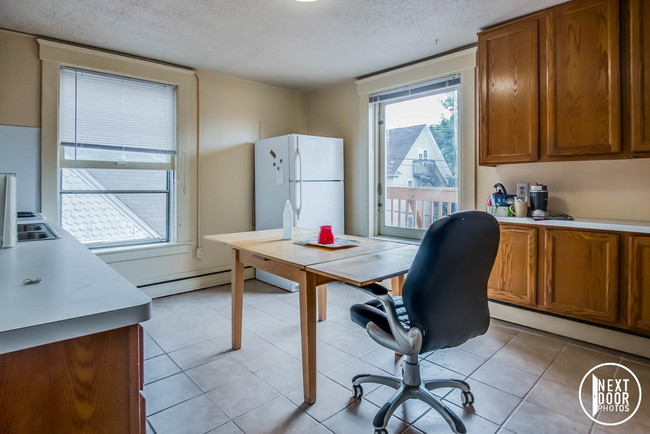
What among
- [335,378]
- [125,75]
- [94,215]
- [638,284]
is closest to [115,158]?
[94,215]

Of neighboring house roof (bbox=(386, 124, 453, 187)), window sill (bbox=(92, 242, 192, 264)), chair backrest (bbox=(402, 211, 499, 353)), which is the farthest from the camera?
neighboring house roof (bbox=(386, 124, 453, 187))

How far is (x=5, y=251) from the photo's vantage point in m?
1.52

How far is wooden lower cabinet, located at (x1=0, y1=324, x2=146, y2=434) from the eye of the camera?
28.3 inches

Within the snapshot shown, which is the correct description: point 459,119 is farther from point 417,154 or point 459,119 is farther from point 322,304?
point 322,304

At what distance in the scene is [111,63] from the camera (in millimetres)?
3402

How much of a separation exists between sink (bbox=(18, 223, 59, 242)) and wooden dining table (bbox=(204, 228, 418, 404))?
0.95 m

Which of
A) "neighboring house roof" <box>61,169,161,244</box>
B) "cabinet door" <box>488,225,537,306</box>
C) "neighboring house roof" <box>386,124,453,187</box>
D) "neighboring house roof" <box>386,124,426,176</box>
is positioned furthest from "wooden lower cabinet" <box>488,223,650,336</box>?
"neighboring house roof" <box>61,169,161,244</box>

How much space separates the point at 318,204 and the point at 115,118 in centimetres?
222

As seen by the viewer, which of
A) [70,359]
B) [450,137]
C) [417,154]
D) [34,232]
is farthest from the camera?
[417,154]

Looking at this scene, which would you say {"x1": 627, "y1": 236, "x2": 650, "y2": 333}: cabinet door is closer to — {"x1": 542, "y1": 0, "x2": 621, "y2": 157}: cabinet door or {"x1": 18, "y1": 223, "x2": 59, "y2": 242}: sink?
{"x1": 542, "y1": 0, "x2": 621, "y2": 157}: cabinet door

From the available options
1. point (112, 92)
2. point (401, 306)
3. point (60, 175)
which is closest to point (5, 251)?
point (401, 306)

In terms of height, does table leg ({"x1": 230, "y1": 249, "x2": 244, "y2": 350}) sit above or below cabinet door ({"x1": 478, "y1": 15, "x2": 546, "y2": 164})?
below

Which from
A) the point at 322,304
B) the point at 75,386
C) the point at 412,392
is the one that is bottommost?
the point at 412,392

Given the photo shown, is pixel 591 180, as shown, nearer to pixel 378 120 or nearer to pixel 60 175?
pixel 378 120
